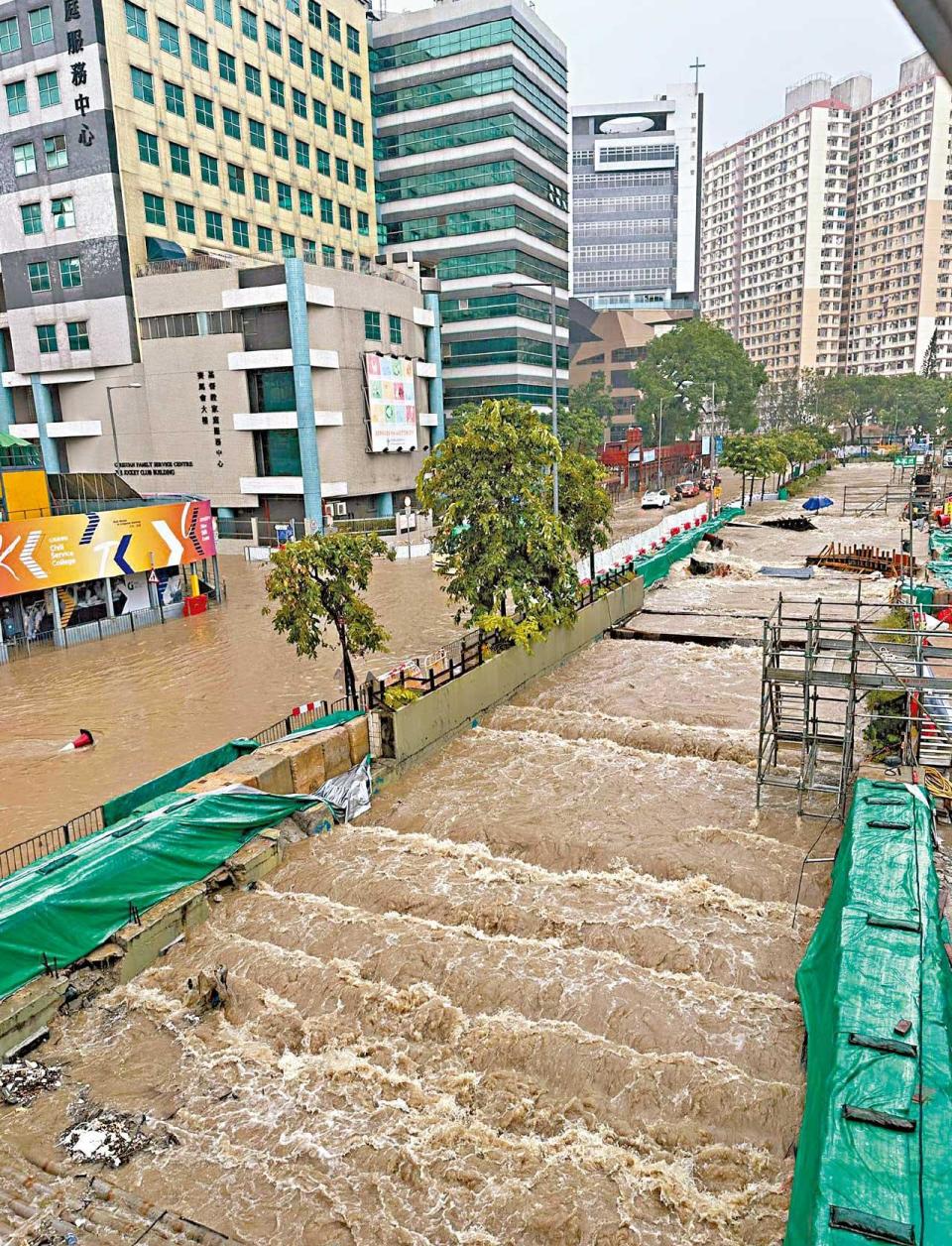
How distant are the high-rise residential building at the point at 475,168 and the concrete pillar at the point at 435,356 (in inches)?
436

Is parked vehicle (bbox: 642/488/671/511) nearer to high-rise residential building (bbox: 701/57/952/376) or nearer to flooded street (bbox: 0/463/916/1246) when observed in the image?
flooded street (bbox: 0/463/916/1246)

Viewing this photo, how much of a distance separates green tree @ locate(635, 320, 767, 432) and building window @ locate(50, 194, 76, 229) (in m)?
60.7

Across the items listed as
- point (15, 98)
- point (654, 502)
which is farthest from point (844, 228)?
point (15, 98)

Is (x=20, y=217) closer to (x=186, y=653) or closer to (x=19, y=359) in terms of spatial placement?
(x=19, y=359)

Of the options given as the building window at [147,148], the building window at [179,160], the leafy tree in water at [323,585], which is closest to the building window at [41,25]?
the building window at [147,148]

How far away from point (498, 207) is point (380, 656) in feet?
191

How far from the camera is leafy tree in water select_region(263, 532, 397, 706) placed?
19.3 m

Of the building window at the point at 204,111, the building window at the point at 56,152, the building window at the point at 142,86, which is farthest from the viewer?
the building window at the point at 204,111

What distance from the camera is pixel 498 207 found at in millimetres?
72875

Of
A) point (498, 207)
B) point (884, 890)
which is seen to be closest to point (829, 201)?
point (498, 207)

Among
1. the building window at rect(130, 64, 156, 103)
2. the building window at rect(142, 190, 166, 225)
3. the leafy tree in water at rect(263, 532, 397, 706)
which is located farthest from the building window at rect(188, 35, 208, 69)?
the leafy tree in water at rect(263, 532, 397, 706)

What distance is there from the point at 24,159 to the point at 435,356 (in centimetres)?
2811

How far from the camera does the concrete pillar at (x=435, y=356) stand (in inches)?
2382

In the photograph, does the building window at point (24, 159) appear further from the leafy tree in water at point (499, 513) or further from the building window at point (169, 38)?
the leafy tree in water at point (499, 513)
